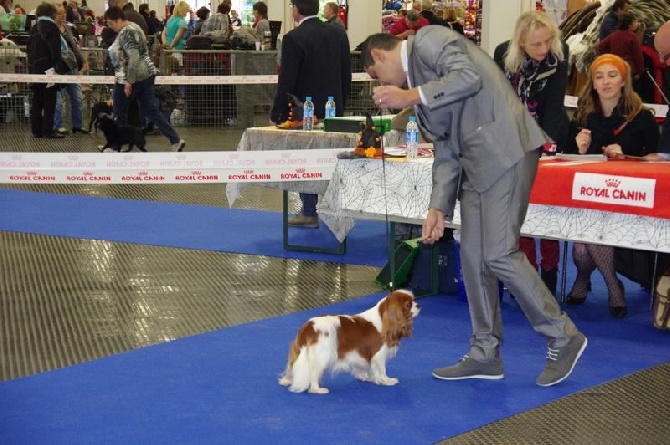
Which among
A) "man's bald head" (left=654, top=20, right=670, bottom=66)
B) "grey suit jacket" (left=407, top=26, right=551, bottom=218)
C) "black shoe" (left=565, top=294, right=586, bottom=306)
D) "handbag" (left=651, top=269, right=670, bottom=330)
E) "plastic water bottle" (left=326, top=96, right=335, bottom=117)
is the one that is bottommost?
"black shoe" (left=565, top=294, right=586, bottom=306)

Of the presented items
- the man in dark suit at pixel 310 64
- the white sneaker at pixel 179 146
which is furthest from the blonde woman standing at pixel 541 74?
the white sneaker at pixel 179 146

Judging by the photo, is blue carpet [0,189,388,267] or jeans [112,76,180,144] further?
jeans [112,76,180,144]

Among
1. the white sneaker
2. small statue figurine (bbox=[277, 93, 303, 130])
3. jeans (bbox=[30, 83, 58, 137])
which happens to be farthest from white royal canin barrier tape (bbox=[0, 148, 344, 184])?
jeans (bbox=[30, 83, 58, 137])

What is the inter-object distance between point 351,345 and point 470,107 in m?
1.02

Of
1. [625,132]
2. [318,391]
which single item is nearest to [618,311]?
[625,132]

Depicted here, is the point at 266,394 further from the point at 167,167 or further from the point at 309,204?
the point at 309,204

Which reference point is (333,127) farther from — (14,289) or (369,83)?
(369,83)

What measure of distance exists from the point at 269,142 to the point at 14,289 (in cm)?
196

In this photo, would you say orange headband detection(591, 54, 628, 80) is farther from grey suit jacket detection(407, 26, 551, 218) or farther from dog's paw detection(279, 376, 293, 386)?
dog's paw detection(279, 376, 293, 386)

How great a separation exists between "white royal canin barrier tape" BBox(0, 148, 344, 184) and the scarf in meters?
1.18

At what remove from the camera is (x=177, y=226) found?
307 inches

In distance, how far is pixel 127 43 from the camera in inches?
449

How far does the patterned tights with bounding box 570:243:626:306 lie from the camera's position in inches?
217

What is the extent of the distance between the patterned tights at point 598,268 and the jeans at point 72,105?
939cm
